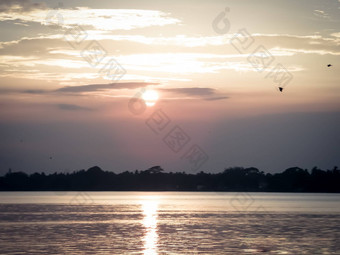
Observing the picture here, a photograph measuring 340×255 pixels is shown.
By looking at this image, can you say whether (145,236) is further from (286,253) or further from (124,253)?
(286,253)

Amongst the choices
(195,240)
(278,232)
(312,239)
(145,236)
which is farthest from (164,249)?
(278,232)

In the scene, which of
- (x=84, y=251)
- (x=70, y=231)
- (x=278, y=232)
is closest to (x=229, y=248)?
(x=84, y=251)

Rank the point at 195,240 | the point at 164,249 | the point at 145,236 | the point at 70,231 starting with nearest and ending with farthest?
the point at 164,249 < the point at 195,240 < the point at 145,236 < the point at 70,231

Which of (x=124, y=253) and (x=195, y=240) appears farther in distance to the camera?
(x=195, y=240)

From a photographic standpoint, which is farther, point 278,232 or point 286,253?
point 278,232

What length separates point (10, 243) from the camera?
2170 inches

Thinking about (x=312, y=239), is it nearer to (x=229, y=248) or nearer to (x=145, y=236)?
(x=229, y=248)

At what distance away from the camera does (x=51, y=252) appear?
4884 centimetres

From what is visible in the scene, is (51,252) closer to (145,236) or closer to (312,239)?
(145,236)

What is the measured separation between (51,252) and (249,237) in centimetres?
2305

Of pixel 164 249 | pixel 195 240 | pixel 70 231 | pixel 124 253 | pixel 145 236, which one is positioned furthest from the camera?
pixel 70 231

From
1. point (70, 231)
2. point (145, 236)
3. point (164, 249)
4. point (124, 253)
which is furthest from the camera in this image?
point (70, 231)

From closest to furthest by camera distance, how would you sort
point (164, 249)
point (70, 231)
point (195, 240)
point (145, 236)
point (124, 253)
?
point (124, 253)
point (164, 249)
point (195, 240)
point (145, 236)
point (70, 231)

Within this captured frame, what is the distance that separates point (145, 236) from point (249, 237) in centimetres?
1175
